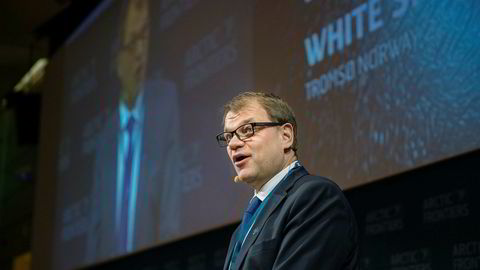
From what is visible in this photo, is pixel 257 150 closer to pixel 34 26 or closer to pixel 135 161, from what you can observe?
pixel 135 161

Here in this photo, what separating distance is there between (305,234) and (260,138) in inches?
13.9

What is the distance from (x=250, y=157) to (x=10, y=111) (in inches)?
280

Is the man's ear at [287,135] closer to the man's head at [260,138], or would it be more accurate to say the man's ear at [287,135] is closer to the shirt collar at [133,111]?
the man's head at [260,138]

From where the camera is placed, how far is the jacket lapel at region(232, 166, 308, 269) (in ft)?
5.64

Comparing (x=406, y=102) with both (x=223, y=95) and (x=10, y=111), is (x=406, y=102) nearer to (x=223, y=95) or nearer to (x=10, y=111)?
(x=223, y=95)

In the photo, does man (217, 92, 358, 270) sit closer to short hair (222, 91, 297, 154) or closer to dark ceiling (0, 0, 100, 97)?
short hair (222, 91, 297, 154)

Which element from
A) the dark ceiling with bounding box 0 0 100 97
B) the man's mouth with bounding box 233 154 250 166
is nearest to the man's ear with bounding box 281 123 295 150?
the man's mouth with bounding box 233 154 250 166

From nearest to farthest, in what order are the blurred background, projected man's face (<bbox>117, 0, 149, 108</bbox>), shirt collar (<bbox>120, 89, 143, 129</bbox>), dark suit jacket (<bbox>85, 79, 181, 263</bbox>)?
1. the blurred background
2. dark suit jacket (<bbox>85, 79, 181, 263</bbox>)
3. shirt collar (<bbox>120, 89, 143, 129</bbox>)
4. projected man's face (<bbox>117, 0, 149, 108</bbox>)

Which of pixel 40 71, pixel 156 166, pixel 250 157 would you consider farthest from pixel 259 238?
pixel 40 71

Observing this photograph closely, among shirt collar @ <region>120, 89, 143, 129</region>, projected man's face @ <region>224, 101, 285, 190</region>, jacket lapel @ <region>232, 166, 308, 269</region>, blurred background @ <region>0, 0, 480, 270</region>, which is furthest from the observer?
shirt collar @ <region>120, 89, 143, 129</region>

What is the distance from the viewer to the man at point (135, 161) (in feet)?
14.5

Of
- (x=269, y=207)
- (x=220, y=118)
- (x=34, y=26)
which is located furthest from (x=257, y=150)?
(x=34, y=26)

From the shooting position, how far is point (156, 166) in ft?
14.8

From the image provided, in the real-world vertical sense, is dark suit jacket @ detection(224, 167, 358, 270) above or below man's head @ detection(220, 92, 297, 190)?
below
